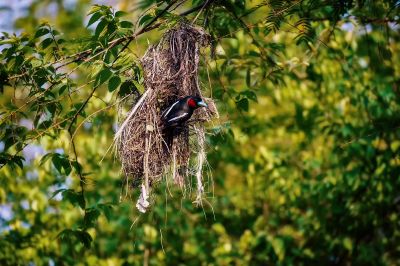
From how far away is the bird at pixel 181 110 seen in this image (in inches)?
161

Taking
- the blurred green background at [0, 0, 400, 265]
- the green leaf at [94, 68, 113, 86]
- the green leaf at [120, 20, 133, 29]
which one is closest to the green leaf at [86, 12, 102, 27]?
the green leaf at [120, 20, 133, 29]

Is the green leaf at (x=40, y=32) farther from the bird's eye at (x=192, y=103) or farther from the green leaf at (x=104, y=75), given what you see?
the bird's eye at (x=192, y=103)

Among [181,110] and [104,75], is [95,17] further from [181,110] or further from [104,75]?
[181,110]

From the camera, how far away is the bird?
4.10 m

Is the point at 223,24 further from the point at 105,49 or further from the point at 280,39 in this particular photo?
the point at 280,39

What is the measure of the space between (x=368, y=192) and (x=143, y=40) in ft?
11.1

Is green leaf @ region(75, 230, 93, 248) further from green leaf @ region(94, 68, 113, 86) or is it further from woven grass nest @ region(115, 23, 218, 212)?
green leaf @ region(94, 68, 113, 86)

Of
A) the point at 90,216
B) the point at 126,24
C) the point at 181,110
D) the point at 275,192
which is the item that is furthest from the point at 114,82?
the point at 275,192

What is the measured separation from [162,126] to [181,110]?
218 millimetres

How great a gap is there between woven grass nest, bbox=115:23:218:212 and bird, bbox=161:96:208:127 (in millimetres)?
77

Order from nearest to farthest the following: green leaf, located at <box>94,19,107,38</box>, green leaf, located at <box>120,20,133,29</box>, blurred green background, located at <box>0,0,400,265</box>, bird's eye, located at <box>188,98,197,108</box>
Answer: bird's eye, located at <box>188,98,197,108</box>, green leaf, located at <box>94,19,107,38</box>, green leaf, located at <box>120,20,133,29</box>, blurred green background, located at <box>0,0,400,265</box>

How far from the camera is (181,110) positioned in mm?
4109

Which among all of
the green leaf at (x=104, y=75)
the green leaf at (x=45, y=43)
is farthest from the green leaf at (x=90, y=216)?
the green leaf at (x=104, y=75)

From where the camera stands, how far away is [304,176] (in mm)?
7406
